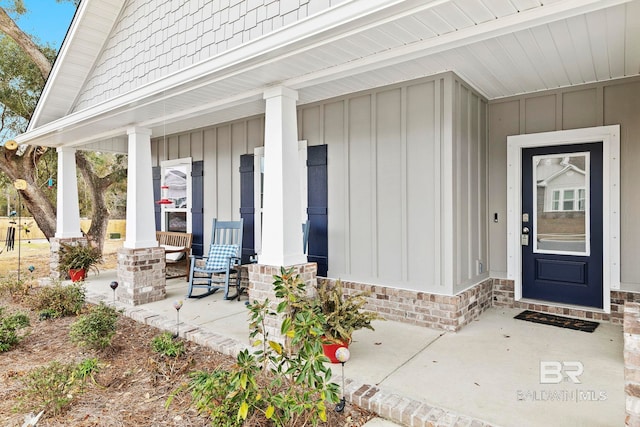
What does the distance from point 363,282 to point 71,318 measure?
11.7ft

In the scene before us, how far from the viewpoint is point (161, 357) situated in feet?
10.7

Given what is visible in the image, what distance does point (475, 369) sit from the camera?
9.45 ft

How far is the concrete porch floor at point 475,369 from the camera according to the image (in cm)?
226

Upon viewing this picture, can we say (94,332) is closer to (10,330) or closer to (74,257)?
(10,330)

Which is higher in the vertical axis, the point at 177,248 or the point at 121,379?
the point at 177,248

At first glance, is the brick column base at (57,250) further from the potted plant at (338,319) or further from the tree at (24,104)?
the potted plant at (338,319)

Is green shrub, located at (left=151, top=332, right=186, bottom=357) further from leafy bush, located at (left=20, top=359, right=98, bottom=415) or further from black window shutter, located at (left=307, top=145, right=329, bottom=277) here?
black window shutter, located at (left=307, top=145, right=329, bottom=277)

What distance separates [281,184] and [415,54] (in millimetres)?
1522

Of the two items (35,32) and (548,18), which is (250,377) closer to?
(548,18)

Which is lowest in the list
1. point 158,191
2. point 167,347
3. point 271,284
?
point 167,347

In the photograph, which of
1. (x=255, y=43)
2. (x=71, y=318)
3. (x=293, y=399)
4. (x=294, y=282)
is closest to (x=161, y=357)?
(x=294, y=282)

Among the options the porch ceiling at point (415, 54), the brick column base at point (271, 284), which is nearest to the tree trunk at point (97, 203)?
the porch ceiling at point (415, 54)

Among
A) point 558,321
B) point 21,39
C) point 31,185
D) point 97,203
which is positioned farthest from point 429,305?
point 21,39

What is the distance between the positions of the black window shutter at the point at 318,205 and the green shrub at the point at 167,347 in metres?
1.97
